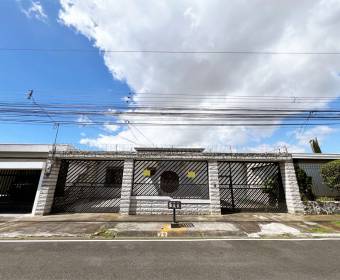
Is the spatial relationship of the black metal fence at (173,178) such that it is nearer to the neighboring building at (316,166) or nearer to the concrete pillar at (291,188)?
the concrete pillar at (291,188)

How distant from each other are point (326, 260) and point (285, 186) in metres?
8.28

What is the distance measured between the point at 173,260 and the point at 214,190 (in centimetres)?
769

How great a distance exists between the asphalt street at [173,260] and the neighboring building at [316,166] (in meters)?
10.4

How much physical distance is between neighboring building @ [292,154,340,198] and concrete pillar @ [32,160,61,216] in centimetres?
1693

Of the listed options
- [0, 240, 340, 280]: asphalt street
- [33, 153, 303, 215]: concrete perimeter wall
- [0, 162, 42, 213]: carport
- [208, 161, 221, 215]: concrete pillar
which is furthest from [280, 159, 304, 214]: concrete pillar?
[0, 162, 42, 213]: carport

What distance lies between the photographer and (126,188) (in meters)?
12.4

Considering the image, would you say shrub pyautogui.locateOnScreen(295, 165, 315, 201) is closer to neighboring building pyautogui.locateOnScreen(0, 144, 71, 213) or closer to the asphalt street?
the asphalt street

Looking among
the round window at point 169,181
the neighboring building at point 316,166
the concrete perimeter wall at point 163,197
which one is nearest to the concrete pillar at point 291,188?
the concrete perimeter wall at point 163,197

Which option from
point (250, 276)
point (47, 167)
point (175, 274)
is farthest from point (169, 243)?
point (47, 167)

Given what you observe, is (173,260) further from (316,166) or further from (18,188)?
(18,188)

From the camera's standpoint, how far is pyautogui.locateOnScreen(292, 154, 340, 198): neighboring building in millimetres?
16031

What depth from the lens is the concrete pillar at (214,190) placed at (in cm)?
1214

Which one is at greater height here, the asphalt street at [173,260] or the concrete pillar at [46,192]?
the concrete pillar at [46,192]

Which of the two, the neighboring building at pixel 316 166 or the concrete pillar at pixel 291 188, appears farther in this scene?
the neighboring building at pixel 316 166
